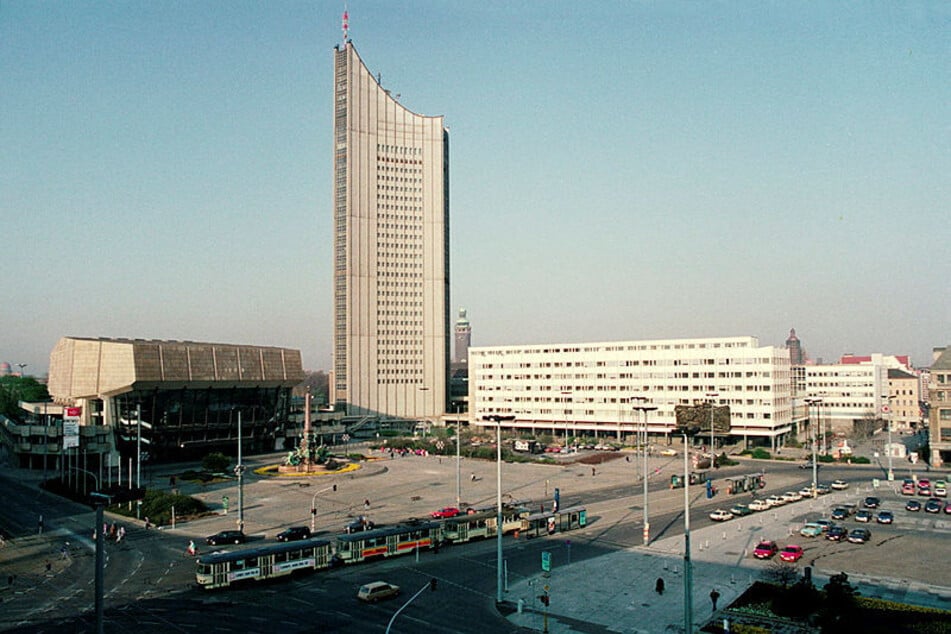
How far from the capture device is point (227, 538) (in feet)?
178

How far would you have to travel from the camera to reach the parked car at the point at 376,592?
3844cm

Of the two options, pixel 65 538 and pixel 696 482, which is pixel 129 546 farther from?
pixel 696 482

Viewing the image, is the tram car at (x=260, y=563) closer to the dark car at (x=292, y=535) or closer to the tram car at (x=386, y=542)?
the tram car at (x=386, y=542)

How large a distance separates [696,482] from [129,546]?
60.3 metres

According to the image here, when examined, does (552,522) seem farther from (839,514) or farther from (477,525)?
(839,514)

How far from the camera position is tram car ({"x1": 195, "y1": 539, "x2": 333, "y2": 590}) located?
41344 millimetres

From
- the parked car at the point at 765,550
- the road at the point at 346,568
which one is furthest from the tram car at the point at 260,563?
the parked car at the point at 765,550

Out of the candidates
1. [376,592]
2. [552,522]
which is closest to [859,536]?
[552,522]

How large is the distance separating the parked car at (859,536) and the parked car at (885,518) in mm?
6442

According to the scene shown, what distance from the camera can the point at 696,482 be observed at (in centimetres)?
8450

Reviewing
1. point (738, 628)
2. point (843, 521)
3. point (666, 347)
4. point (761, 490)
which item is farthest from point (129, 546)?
point (666, 347)

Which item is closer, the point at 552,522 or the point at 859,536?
the point at 859,536

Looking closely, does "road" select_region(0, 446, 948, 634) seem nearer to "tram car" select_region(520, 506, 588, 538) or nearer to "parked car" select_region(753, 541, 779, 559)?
"tram car" select_region(520, 506, 588, 538)

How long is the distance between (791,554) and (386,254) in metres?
147
